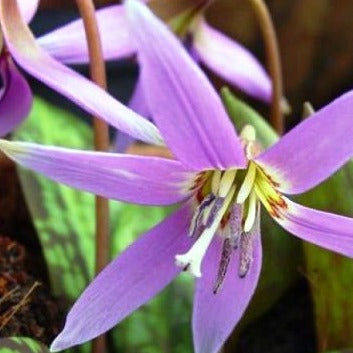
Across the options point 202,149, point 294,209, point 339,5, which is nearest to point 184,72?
point 202,149

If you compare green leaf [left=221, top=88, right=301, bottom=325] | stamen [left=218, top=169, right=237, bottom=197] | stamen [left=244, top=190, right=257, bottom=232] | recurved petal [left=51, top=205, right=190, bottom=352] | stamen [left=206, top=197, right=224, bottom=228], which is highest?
stamen [left=218, top=169, right=237, bottom=197]

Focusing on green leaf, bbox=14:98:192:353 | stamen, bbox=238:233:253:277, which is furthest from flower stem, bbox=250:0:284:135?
stamen, bbox=238:233:253:277

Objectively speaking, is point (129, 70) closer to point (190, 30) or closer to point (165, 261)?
point (190, 30)

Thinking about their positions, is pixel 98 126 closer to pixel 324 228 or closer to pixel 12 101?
pixel 12 101

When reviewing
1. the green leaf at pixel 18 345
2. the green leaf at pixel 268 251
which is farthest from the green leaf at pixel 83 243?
the green leaf at pixel 18 345

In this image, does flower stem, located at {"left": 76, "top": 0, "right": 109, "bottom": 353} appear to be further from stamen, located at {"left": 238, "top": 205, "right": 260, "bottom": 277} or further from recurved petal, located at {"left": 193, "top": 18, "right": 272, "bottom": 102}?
recurved petal, located at {"left": 193, "top": 18, "right": 272, "bottom": 102}

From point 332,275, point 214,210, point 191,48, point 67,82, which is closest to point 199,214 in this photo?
point 214,210

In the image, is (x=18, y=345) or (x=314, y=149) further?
(x=18, y=345)
